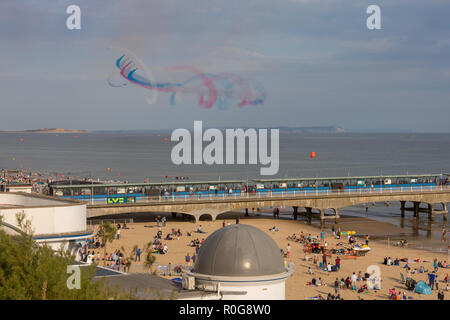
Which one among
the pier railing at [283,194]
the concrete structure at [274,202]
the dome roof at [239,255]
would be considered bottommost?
the concrete structure at [274,202]

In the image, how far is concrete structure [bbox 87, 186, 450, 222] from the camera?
5469 cm

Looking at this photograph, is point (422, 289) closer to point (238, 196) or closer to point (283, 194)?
point (238, 196)

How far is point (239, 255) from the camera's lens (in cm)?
1917

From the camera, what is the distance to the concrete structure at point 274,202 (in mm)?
54688

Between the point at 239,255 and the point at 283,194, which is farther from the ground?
the point at 239,255

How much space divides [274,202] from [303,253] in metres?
12.7

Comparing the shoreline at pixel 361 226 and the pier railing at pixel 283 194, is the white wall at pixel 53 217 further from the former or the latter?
the shoreline at pixel 361 226

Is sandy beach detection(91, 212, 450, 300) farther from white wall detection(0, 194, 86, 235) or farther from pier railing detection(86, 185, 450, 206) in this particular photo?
white wall detection(0, 194, 86, 235)

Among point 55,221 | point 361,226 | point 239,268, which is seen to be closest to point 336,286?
point 55,221

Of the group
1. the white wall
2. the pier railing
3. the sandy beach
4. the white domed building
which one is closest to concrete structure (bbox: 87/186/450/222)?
the pier railing

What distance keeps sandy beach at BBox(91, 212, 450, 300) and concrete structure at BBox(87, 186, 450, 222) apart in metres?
1.41

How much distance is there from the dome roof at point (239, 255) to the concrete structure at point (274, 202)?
34.8m

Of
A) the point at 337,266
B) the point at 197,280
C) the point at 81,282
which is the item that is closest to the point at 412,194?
the point at 337,266

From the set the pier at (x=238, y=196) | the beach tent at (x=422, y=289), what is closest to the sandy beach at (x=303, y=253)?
the beach tent at (x=422, y=289)
